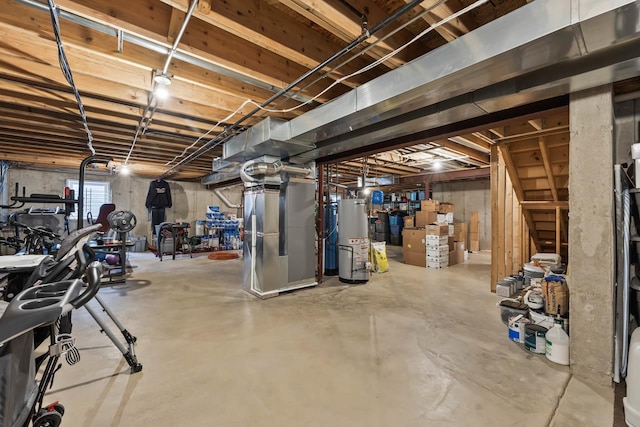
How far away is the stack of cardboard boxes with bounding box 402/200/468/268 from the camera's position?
19.7ft

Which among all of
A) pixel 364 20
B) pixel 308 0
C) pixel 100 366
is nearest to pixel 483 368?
pixel 364 20

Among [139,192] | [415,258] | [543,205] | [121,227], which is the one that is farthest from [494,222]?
[139,192]

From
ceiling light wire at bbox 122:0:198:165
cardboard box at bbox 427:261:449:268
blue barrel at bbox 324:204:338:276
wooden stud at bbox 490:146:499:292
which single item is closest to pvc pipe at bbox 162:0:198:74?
ceiling light wire at bbox 122:0:198:165

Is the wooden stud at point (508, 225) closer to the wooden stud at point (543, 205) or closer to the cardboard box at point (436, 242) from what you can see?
the wooden stud at point (543, 205)

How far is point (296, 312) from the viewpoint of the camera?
11.1 feet

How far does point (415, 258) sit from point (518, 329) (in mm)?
3821

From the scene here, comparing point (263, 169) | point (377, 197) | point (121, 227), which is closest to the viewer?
point (263, 169)

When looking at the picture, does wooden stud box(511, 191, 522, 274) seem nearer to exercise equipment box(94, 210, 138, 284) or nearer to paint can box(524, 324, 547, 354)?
paint can box(524, 324, 547, 354)

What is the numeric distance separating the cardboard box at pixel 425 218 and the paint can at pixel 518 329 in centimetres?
406

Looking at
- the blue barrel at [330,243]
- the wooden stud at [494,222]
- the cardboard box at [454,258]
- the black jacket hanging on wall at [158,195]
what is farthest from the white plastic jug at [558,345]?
the black jacket hanging on wall at [158,195]

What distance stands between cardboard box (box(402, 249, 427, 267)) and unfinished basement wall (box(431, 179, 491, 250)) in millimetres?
3391

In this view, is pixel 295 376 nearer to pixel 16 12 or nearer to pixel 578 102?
pixel 578 102

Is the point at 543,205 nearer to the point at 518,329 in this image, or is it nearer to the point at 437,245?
the point at 437,245

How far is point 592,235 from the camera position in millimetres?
1965
